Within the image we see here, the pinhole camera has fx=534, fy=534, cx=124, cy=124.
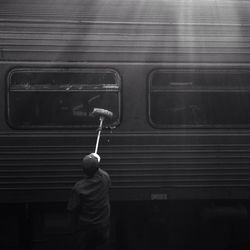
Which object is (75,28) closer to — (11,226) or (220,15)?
(220,15)

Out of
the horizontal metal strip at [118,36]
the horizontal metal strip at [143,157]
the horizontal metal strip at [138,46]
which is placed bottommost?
the horizontal metal strip at [143,157]

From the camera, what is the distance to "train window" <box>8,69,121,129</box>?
6910mm

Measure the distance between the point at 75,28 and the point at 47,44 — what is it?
1.47ft

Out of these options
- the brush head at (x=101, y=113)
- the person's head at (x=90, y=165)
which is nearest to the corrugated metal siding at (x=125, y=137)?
the brush head at (x=101, y=113)

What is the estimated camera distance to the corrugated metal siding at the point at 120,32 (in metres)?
7.03

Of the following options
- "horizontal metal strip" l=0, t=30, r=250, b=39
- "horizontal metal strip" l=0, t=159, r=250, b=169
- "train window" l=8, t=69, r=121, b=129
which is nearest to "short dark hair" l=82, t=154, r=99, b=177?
"horizontal metal strip" l=0, t=159, r=250, b=169

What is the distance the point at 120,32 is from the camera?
7.20m

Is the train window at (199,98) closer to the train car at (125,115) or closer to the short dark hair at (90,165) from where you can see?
the train car at (125,115)

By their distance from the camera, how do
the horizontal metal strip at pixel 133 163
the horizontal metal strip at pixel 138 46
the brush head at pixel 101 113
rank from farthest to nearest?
the horizontal metal strip at pixel 138 46
the horizontal metal strip at pixel 133 163
the brush head at pixel 101 113

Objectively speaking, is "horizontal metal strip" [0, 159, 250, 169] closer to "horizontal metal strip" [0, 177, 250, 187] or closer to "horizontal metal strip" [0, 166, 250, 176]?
"horizontal metal strip" [0, 166, 250, 176]

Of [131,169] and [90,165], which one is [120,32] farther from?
[90,165]

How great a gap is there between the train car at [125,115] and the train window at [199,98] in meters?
0.01

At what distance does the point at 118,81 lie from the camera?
705 centimetres

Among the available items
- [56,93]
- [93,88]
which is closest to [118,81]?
[93,88]
